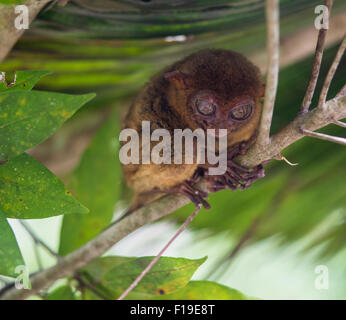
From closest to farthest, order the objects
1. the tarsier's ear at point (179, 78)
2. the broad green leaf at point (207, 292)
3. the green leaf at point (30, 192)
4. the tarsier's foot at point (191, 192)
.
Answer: the green leaf at point (30, 192)
the broad green leaf at point (207, 292)
the tarsier's foot at point (191, 192)
the tarsier's ear at point (179, 78)

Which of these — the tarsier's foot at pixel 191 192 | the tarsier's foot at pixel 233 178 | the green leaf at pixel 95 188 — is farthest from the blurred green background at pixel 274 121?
the tarsier's foot at pixel 233 178

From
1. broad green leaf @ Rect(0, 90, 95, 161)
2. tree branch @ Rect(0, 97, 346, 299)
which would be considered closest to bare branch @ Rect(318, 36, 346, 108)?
tree branch @ Rect(0, 97, 346, 299)

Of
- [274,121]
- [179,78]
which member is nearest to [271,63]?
[179,78]

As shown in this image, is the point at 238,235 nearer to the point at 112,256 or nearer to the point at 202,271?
the point at 202,271

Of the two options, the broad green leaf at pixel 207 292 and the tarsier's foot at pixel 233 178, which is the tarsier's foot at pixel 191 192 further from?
the broad green leaf at pixel 207 292

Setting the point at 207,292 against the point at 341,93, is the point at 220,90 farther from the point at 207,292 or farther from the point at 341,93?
the point at 207,292

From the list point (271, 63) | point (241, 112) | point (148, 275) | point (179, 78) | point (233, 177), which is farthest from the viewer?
point (179, 78)
